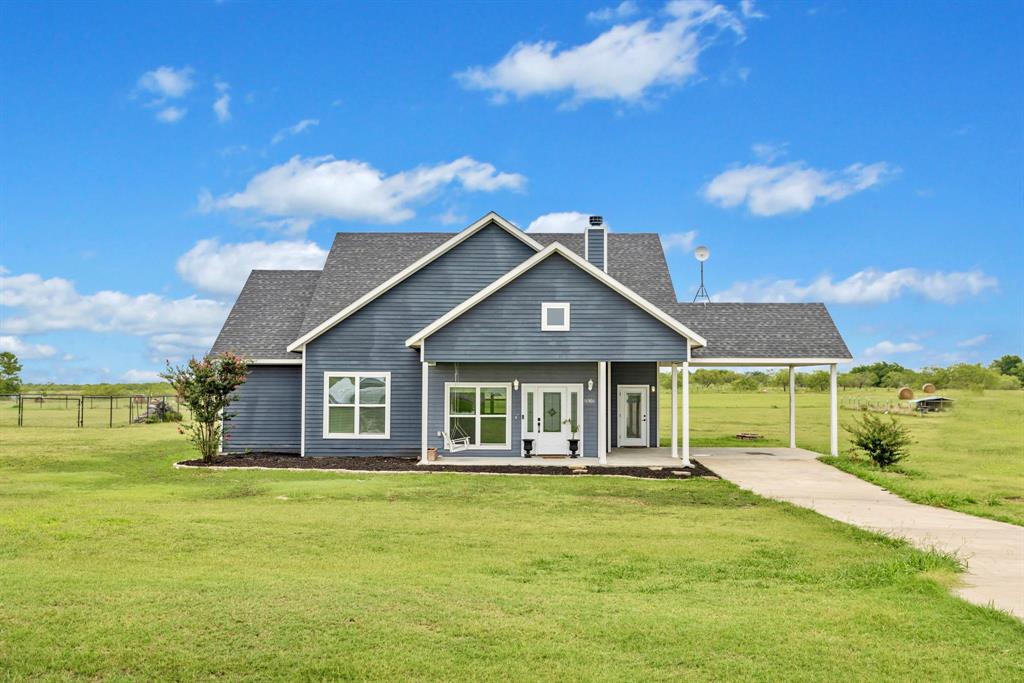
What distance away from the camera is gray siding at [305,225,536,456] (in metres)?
24.3

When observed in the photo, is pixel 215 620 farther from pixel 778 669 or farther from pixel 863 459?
pixel 863 459

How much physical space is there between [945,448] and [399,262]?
21.1 metres

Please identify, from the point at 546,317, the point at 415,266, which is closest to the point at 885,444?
the point at 546,317

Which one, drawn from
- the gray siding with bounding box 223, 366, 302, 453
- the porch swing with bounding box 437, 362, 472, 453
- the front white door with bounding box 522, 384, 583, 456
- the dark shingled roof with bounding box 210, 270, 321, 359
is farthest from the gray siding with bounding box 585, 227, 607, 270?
the gray siding with bounding box 223, 366, 302, 453

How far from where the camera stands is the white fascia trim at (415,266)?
79.2 feet

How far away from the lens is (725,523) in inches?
519

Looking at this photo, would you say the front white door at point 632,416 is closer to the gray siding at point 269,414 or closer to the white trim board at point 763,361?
the white trim board at point 763,361

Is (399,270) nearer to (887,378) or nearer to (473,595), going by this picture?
(473,595)

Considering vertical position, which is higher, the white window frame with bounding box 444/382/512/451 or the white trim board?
the white trim board

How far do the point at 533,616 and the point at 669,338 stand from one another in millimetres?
15689

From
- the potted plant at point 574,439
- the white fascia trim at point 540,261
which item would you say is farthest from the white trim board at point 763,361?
the potted plant at point 574,439

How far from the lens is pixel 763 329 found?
2614 centimetres

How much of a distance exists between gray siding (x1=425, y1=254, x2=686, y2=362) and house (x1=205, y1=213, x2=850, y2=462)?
3 cm

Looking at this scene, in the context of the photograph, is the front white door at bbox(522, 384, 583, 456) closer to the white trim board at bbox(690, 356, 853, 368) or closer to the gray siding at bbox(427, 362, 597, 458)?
the gray siding at bbox(427, 362, 597, 458)
